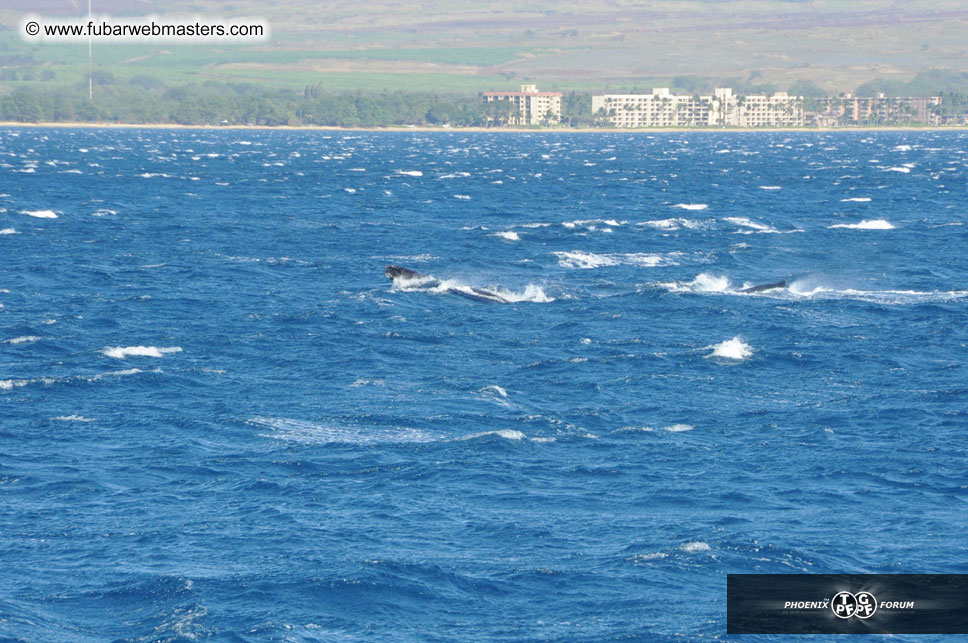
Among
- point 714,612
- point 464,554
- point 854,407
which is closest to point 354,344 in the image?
point 854,407

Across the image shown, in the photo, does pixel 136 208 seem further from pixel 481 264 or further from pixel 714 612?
pixel 714 612

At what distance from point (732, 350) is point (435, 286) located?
66.9 feet

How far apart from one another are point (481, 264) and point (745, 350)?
1059 inches

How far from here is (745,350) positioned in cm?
4959

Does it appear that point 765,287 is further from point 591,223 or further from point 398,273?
point 591,223

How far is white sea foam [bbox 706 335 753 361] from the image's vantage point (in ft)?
160

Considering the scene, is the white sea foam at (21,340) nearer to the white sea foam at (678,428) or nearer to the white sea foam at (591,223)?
the white sea foam at (678,428)

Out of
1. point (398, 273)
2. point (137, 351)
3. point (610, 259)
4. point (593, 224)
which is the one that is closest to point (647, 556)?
point (137, 351)

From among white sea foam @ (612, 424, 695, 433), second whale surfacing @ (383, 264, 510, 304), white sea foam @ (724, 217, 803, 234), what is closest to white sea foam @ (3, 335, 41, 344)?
second whale surfacing @ (383, 264, 510, 304)

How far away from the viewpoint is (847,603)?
25984 millimetres

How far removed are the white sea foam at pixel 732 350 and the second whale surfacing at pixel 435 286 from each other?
45.6 feet

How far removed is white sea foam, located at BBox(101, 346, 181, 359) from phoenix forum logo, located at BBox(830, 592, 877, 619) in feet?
98.0

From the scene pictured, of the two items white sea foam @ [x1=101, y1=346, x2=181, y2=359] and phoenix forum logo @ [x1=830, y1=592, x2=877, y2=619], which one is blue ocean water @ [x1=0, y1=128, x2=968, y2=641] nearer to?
white sea foam @ [x1=101, y1=346, x2=181, y2=359]

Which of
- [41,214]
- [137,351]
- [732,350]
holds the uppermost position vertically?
[41,214]
